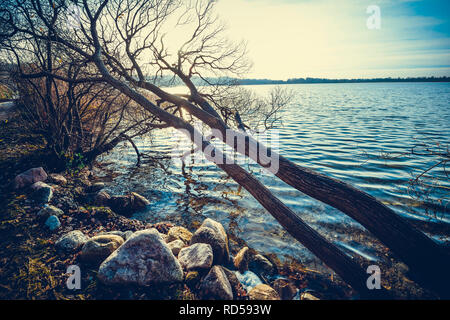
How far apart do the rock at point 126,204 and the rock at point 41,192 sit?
4.60ft

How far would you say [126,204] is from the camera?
20.3ft

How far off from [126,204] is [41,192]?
1971 mm

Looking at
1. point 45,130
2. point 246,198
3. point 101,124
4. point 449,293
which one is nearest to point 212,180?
point 246,198

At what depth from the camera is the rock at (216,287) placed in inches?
124

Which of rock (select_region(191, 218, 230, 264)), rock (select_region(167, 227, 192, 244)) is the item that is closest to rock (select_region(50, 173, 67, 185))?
rock (select_region(167, 227, 192, 244))

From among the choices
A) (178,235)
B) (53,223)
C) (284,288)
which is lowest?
(284,288)

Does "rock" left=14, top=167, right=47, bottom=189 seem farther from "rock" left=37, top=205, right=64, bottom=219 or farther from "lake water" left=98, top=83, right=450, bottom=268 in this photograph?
"lake water" left=98, top=83, right=450, bottom=268

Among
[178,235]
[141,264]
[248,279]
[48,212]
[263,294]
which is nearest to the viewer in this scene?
[141,264]

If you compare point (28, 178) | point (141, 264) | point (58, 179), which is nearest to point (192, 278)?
point (141, 264)

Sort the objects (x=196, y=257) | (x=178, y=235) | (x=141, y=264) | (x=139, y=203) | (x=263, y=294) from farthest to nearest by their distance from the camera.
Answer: (x=139, y=203) → (x=178, y=235) → (x=196, y=257) → (x=263, y=294) → (x=141, y=264)

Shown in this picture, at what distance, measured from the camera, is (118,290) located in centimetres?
307

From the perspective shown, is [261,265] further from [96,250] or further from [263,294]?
[96,250]

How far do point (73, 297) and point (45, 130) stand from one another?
20.0 ft

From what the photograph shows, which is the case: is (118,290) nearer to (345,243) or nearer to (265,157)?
(265,157)
